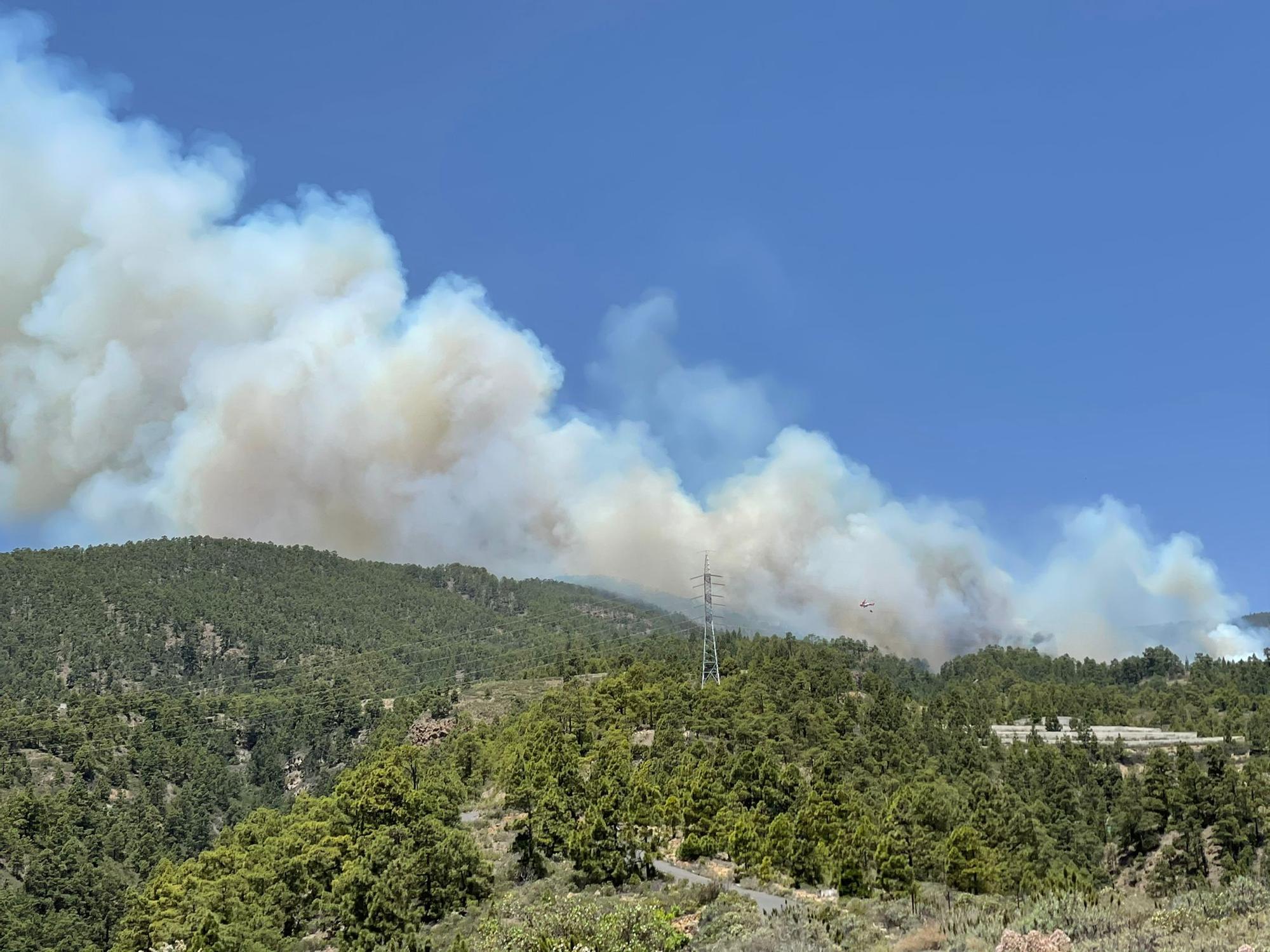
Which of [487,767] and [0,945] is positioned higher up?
[487,767]

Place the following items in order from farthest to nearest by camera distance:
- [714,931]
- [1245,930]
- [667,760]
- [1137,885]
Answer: [667,760] < [1137,885] < [714,931] < [1245,930]

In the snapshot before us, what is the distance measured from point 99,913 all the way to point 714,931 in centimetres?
12167

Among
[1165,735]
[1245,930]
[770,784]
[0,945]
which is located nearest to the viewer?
[1245,930]

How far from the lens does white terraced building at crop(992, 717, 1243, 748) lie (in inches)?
6319

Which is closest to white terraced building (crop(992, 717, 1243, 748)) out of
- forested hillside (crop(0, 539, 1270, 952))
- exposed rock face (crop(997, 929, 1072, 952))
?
forested hillside (crop(0, 539, 1270, 952))

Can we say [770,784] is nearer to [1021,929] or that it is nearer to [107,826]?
[1021,929]

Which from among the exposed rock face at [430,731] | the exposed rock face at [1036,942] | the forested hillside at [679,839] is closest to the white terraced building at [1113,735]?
the forested hillside at [679,839]

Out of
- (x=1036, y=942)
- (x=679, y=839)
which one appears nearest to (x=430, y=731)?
(x=679, y=839)

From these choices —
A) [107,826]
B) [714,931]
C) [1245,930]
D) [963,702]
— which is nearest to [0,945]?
[107,826]

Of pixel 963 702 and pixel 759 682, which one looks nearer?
pixel 759 682

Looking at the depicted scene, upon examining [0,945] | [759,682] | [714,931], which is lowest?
[0,945]

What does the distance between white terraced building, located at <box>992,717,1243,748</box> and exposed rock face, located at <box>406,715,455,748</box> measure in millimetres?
96050

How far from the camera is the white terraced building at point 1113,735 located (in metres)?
160

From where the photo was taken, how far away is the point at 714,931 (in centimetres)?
4831
